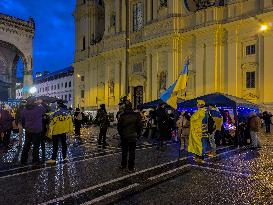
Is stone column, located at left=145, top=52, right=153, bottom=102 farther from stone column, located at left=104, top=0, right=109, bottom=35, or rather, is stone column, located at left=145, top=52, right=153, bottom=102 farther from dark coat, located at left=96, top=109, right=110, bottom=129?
dark coat, located at left=96, top=109, right=110, bottom=129

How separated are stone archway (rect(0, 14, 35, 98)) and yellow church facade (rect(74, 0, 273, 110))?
10.1 m

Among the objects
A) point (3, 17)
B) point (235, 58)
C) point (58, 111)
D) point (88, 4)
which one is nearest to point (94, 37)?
point (88, 4)

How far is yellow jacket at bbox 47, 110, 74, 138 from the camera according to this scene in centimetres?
984

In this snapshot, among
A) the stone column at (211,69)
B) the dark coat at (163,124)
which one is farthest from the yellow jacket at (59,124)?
the stone column at (211,69)

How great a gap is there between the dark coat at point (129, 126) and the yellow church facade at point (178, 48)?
1773 cm

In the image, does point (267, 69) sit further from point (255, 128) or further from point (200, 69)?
point (255, 128)

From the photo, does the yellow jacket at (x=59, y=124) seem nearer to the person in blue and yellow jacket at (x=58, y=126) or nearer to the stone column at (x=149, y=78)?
the person in blue and yellow jacket at (x=58, y=126)

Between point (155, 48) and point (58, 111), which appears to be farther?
point (155, 48)

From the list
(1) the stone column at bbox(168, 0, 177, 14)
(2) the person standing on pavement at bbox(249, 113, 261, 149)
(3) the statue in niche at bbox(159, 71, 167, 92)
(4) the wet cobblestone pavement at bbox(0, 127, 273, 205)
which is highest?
(1) the stone column at bbox(168, 0, 177, 14)

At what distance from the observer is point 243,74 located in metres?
30.6

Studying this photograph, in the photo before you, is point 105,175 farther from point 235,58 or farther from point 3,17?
point 3,17

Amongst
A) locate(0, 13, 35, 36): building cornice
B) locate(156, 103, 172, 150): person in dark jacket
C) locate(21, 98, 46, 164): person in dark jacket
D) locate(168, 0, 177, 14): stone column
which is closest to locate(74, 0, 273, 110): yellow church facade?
locate(168, 0, 177, 14): stone column

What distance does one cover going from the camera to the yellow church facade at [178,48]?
2945 centimetres

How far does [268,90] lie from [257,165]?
65.5ft
